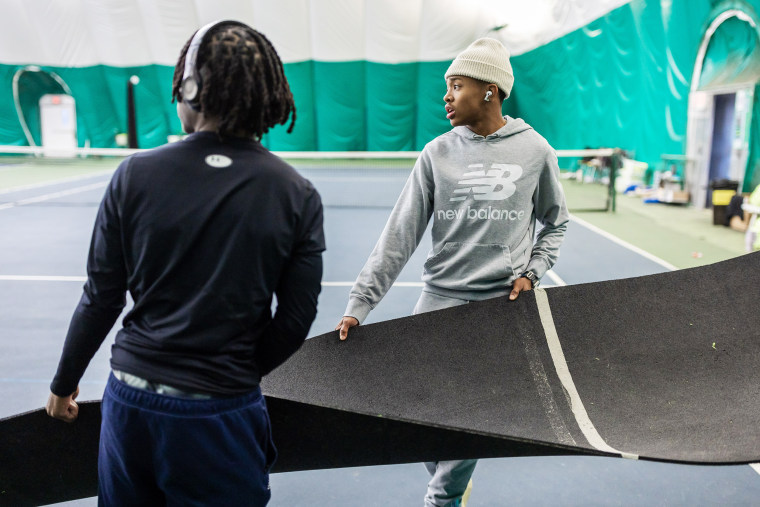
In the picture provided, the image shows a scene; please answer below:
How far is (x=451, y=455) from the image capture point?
Result: 1.97m

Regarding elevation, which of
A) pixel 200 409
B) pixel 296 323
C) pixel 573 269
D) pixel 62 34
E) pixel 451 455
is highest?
pixel 62 34

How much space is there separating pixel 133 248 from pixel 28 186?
48.8ft

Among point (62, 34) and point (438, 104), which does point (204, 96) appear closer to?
point (438, 104)

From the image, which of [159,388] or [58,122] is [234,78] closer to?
[159,388]

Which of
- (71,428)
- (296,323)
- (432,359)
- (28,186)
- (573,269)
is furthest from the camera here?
(28,186)

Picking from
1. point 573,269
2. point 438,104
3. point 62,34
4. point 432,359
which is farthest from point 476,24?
point 432,359

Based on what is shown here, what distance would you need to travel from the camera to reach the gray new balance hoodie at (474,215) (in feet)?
7.94

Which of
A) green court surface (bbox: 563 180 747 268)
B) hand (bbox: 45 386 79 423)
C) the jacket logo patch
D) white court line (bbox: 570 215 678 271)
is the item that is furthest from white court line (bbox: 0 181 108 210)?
the jacket logo patch

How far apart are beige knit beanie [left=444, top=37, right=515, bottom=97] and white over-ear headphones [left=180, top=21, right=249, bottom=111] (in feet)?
3.72

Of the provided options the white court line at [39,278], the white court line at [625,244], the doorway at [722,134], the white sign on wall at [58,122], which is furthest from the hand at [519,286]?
the white sign on wall at [58,122]

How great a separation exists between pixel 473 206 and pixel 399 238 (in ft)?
0.96

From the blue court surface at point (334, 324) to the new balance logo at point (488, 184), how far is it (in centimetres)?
137

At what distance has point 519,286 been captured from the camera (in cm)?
248

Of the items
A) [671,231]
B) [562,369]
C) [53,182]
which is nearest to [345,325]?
[562,369]
